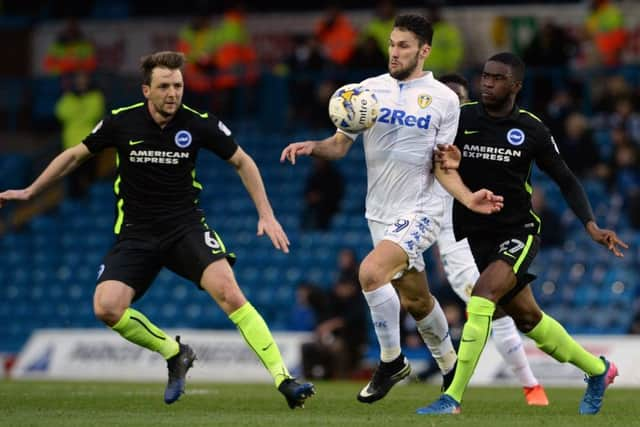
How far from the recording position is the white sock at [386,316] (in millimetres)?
10328

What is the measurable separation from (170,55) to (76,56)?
49.7 ft

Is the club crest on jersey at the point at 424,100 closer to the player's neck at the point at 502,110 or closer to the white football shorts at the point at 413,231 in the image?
the player's neck at the point at 502,110

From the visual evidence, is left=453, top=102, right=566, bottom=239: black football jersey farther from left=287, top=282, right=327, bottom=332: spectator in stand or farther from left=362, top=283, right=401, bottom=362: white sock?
left=287, top=282, right=327, bottom=332: spectator in stand

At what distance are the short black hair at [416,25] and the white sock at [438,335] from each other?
1.96 metres

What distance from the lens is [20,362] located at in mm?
19875

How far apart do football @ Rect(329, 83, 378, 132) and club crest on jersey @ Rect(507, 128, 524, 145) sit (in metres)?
0.95

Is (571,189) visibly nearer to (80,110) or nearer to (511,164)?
(511,164)

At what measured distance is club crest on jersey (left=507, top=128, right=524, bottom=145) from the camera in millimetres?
10367

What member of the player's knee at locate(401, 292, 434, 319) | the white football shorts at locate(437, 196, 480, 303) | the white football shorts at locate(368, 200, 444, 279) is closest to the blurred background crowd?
the white football shorts at locate(437, 196, 480, 303)

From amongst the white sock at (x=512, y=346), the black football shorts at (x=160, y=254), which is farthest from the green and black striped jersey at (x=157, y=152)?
the white sock at (x=512, y=346)

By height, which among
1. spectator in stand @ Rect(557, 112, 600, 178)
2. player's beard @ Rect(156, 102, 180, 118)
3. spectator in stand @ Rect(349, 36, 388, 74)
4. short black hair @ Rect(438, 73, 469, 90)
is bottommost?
spectator in stand @ Rect(557, 112, 600, 178)

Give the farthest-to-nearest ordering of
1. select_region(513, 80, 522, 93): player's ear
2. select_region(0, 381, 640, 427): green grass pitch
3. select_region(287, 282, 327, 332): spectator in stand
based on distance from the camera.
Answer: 1. select_region(287, 282, 327, 332): spectator in stand
2. select_region(513, 80, 522, 93): player's ear
3. select_region(0, 381, 640, 427): green grass pitch

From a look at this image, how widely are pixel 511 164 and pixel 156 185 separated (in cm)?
247

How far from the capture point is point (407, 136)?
34.0 ft
